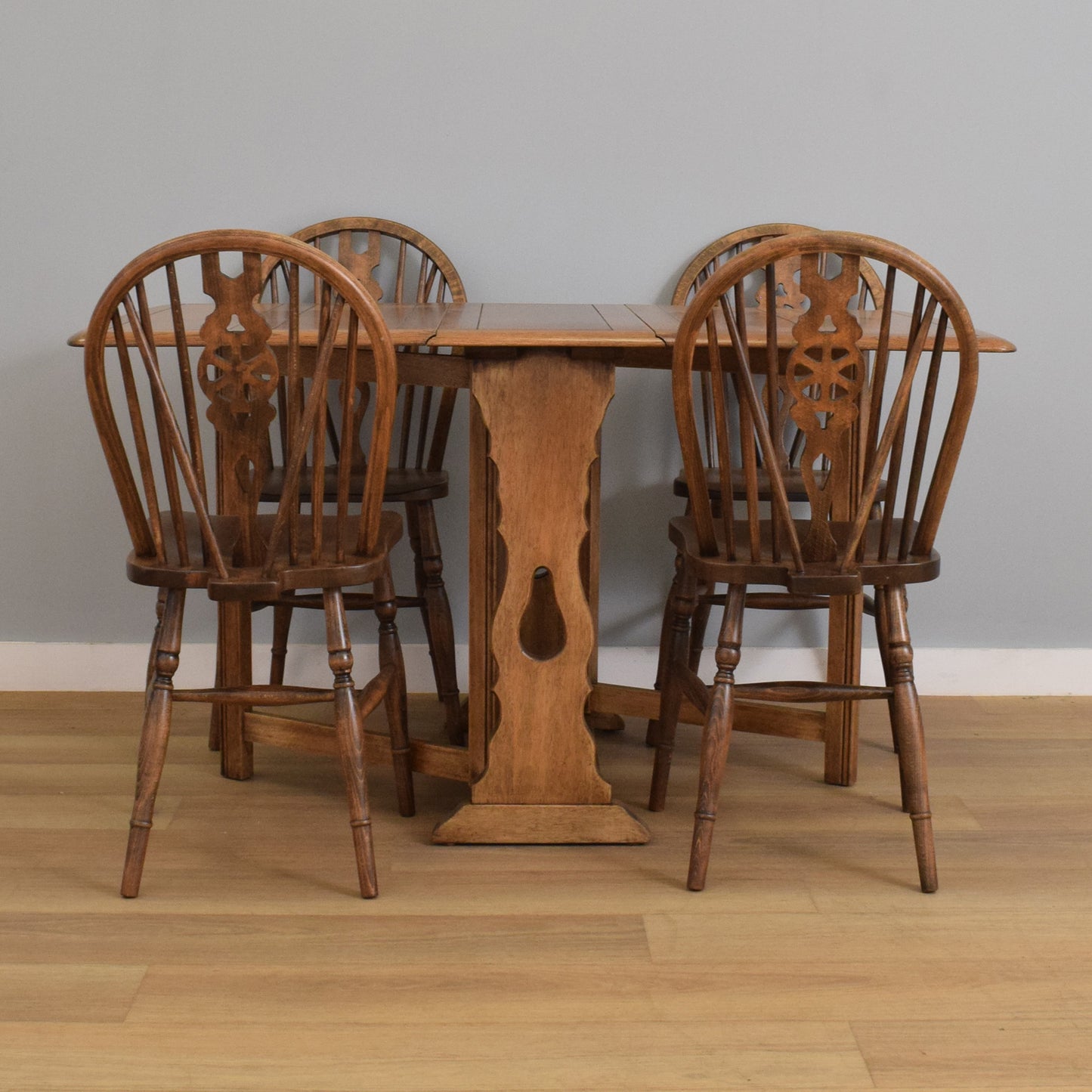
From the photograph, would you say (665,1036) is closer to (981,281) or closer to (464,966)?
(464,966)

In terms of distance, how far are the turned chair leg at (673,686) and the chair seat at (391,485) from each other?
1.54 feet

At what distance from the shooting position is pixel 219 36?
2352mm

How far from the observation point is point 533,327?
1724mm

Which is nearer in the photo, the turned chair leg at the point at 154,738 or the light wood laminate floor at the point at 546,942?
the light wood laminate floor at the point at 546,942

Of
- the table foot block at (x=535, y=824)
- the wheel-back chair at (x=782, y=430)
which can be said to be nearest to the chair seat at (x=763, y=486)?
the wheel-back chair at (x=782, y=430)

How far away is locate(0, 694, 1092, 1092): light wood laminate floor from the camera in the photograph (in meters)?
1.30

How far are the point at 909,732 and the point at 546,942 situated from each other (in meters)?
0.58

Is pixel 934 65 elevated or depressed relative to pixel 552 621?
elevated

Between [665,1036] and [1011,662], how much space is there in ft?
5.04

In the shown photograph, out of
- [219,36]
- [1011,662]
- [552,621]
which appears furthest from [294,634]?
[1011,662]

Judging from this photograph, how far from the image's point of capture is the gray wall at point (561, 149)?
93.0 inches

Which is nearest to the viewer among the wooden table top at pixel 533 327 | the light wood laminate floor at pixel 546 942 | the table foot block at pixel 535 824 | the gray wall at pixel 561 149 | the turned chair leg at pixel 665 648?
the light wood laminate floor at pixel 546 942

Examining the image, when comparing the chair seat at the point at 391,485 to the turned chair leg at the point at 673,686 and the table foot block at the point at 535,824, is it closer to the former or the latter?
the turned chair leg at the point at 673,686

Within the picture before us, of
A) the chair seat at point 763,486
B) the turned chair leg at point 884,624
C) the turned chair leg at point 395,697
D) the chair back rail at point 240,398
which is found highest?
the chair back rail at point 240,398
